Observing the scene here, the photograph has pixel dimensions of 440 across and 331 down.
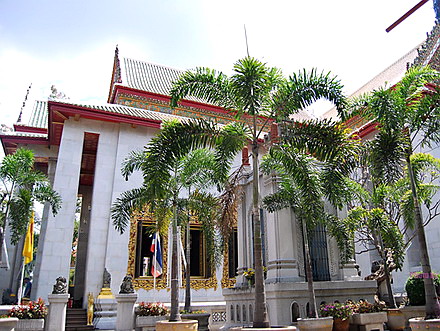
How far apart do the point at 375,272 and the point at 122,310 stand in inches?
318

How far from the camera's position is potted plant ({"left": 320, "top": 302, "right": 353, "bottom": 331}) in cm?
946

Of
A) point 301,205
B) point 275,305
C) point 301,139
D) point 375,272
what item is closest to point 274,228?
point 301,205

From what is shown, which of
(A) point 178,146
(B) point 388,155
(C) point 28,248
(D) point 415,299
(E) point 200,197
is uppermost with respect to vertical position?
(E) point 200,197

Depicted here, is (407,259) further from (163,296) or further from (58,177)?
(58,177)

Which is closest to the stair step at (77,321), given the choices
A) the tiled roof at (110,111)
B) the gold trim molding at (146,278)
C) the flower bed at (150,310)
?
the gold trim molding at (146,278)

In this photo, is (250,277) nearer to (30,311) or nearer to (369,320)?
(369,320)

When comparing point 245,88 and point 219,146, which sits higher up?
point 245,88

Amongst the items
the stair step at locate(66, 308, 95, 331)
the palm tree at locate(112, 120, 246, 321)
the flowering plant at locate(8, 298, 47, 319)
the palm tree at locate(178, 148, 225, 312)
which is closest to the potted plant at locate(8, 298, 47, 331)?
the flowering plant at locate(8, 298, 47, 319)

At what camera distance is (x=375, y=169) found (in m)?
8.77

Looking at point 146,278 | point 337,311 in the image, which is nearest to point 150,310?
point 146,278

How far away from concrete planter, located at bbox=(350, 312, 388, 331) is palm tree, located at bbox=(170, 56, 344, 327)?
356 centimetres

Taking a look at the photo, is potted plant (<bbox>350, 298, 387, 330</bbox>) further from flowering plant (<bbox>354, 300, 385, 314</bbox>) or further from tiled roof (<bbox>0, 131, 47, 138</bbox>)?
tiled roof (<bbox>0, 131, 47, 138</bbox>)

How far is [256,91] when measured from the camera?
832 cm

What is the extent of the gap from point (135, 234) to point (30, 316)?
257 inches
